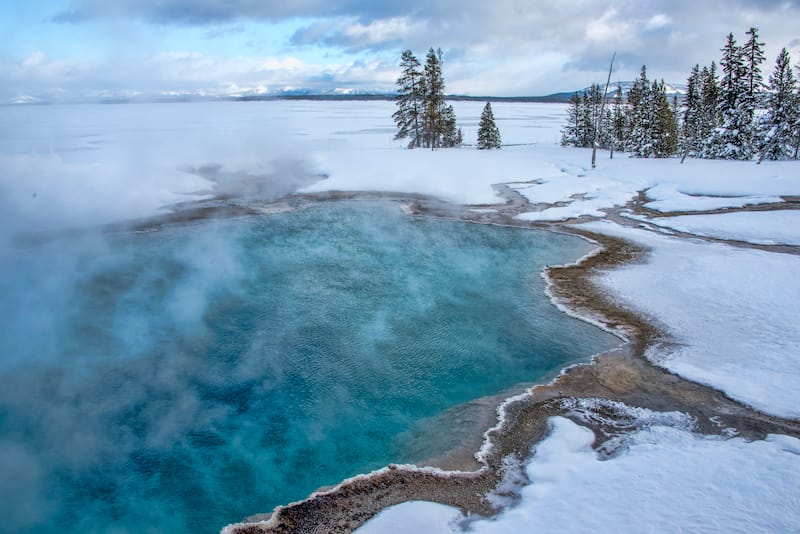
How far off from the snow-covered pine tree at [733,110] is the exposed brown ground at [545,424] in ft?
89.4

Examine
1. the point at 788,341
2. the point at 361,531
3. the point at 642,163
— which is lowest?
the point at 361,531

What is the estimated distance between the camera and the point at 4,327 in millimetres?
10266

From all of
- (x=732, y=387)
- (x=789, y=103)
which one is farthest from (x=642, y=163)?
(x=732, y=387)

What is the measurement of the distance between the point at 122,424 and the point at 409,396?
4.25 m

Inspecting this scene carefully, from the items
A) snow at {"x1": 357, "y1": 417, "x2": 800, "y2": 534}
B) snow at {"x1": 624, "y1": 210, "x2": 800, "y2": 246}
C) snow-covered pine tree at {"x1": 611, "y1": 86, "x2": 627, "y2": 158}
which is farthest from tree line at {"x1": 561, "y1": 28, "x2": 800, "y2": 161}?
snow at {"x1": 357, "y1": 417, "x2": 800, "y2": 534}

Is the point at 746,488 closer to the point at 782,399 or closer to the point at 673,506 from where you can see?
the point at 673,506

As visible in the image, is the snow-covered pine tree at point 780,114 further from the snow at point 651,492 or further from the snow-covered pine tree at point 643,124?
the snow at point 651,492

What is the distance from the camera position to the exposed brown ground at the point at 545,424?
572 centimetres

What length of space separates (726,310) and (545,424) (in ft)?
18.8

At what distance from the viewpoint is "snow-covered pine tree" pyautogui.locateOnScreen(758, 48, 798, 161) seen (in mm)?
29656

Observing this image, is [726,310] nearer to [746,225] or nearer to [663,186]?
[746,225]

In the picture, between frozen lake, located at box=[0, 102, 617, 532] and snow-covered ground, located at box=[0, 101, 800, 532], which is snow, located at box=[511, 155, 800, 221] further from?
frozen lake, located at box=[0, 102, 617, 532]

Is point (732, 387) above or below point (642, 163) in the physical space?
below

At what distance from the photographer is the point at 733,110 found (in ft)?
103
